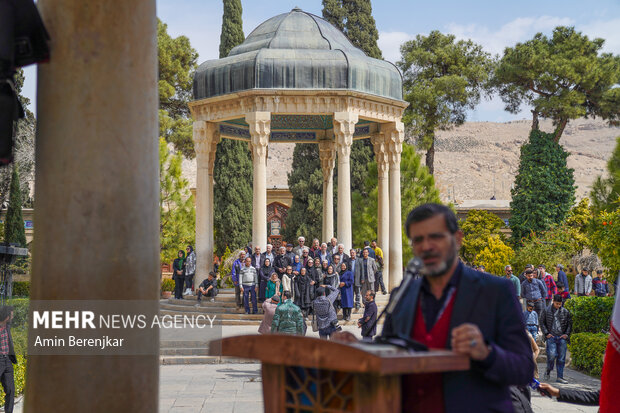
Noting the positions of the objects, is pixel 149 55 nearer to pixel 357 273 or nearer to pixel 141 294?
pixel 141 294

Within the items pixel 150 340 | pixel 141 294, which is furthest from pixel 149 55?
pixel 150 340

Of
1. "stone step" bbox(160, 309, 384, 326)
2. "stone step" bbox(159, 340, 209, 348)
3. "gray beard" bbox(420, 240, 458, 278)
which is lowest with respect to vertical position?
"stone step" bbox(159, 340, 209, 348)

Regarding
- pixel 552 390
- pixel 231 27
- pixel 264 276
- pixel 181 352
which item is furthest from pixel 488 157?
pixel 552 390

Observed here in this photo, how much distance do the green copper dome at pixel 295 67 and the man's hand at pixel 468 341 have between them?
52.2 ft

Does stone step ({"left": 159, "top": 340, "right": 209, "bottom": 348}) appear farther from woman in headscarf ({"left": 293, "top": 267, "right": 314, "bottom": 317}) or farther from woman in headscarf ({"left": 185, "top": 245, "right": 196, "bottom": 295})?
woman in headscarf ({"left": 185, "top": 245, "right": 196, "bottom": 295})

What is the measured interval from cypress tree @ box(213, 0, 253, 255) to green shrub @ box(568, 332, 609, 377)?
18749 millimetres

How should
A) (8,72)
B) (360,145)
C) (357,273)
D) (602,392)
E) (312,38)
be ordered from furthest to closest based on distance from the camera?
(360,145) < (312,38) < (357,273) < (602,392) < (8,72)

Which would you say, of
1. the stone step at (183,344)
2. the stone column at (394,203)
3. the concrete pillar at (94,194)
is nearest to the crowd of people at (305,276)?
the stone column at (394,203)

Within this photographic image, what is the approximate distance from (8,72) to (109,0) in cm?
48

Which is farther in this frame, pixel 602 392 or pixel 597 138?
pixel 597 138

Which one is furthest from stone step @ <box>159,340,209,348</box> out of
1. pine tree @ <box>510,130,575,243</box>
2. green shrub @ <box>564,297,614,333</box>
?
pine tree @ <box>510,130,575,243</box>

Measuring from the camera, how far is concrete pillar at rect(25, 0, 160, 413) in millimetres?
2551

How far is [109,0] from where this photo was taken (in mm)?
2691

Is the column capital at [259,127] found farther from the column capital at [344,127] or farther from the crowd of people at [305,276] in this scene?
the crowd of people at [305,276]
